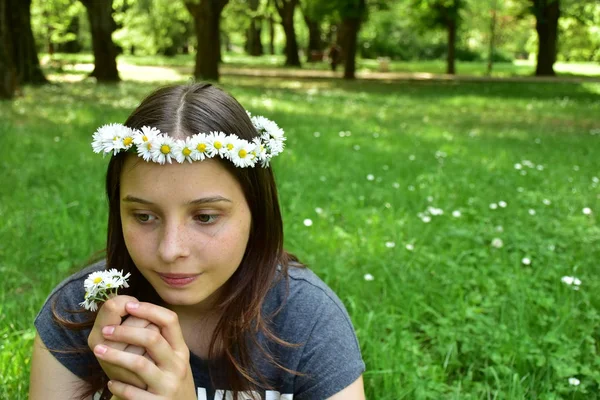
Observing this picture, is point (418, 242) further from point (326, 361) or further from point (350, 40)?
point (350, 40)

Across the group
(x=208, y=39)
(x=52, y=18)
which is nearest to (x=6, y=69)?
(x=208, y=39)

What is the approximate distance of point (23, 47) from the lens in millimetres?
15477

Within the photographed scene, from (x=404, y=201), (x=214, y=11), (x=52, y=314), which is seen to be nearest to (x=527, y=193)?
(x=404, y=201)

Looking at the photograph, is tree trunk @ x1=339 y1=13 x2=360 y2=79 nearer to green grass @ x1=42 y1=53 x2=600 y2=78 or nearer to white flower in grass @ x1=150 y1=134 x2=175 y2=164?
green grass @ x1=42 y1=53 x2=600 y2=78

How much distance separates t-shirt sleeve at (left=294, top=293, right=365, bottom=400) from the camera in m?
1.79

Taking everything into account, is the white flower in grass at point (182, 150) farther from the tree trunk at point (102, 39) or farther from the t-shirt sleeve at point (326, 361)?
the tree trunk at point (102, 39)

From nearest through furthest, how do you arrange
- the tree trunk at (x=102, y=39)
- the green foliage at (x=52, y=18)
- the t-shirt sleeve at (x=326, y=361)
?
1. the t-shirt sleeve at (x=326, y=361)
2. the tree trunk at (x=102, y=39)
3. the green foliage at (x=52, y=18)

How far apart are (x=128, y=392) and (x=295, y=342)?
0.56 meters

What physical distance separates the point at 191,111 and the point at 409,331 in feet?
6.00

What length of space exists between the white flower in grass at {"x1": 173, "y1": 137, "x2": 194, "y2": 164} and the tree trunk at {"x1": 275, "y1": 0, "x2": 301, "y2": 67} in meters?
32.7

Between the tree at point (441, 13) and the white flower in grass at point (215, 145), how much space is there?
24.0 m

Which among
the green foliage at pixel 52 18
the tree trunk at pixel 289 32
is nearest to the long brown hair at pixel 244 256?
the green foliage at pixel 52 18

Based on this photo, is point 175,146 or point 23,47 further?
point 23,47

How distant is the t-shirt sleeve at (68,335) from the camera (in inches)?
73.6
